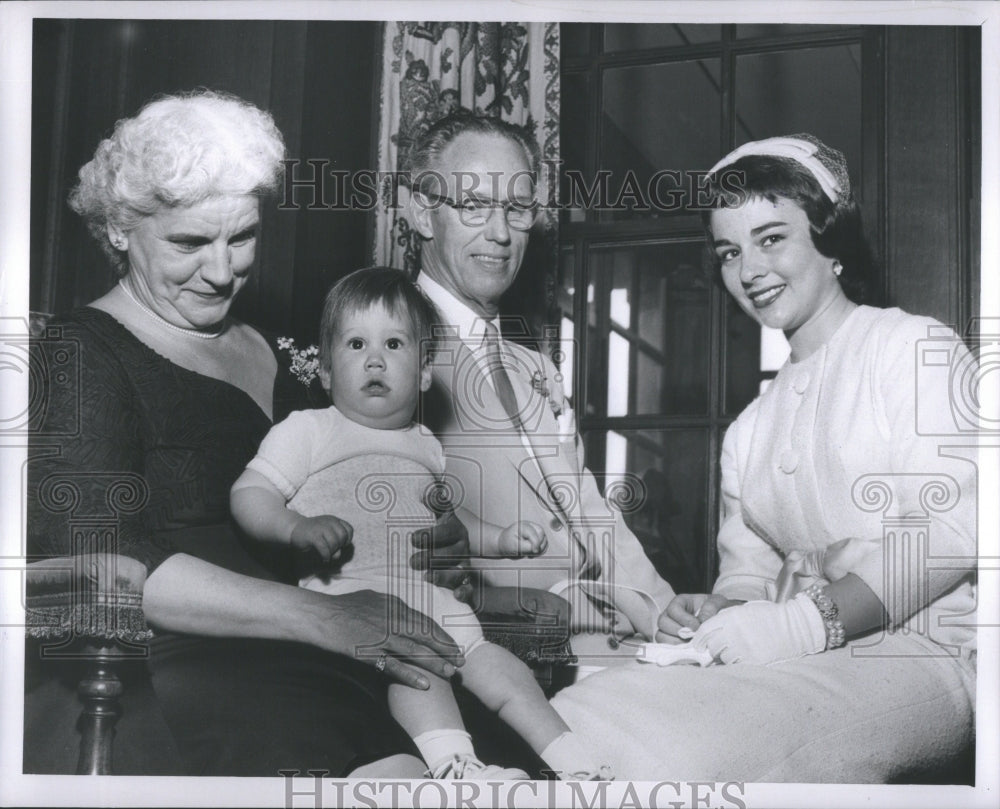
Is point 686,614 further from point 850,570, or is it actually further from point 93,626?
point 93,626

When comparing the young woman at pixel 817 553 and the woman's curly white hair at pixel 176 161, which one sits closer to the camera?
the young woman at pixel 817 553

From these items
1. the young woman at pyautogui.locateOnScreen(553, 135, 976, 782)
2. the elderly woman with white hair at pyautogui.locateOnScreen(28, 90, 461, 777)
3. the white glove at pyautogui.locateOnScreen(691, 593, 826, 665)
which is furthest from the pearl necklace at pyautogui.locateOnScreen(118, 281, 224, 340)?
the white glove at pyautogui.locateOnScreen(691, 593, 826, 665)

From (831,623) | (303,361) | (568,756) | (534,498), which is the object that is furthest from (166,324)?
(831,623)

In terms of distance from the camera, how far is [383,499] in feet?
9.34

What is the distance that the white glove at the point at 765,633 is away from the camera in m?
2.79

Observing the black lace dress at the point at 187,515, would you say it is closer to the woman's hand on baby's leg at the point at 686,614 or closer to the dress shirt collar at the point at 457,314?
the dress shirt collar at the point at 457,314

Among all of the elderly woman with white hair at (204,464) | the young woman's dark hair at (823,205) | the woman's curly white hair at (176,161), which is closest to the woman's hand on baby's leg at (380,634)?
the elderly woman with white hair at (204,464)

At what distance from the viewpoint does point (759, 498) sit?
2904 millimetres

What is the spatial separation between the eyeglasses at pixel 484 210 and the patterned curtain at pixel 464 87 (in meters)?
0.05

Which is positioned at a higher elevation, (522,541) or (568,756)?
(522,541)

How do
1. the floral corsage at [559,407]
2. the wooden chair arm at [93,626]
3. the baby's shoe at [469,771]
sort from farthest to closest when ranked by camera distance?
the floral corsage at [559,407]
the wooden chair arm at [93,626]
the baby's shoe at [469,771]

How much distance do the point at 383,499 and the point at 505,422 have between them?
0.34m

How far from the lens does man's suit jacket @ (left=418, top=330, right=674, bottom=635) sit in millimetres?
2883

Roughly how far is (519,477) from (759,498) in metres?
0.57
